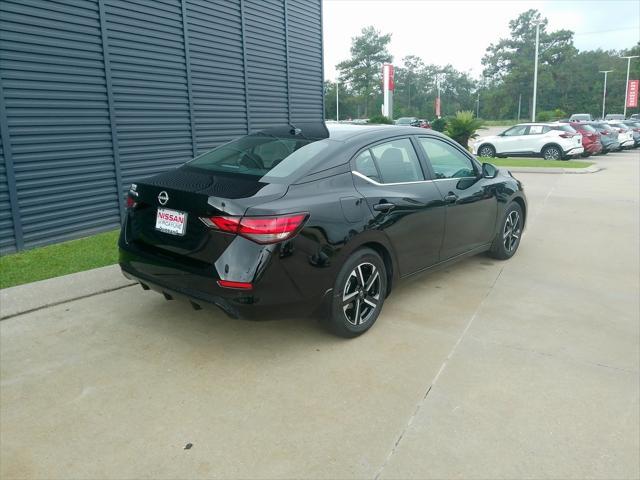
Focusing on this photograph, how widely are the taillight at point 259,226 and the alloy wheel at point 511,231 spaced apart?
3.45 meters

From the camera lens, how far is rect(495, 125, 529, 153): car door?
795 inches

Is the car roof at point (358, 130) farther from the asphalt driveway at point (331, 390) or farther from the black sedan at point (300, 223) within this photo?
the asphalt driveway at point (331, 390)

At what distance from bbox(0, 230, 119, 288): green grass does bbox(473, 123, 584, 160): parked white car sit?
675 inches

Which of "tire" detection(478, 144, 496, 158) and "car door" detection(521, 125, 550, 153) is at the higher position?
"car door" detection(521, 125, 550, 153)

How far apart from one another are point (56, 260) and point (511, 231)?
5118 mm

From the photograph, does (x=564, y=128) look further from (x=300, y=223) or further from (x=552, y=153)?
(x=300, y=223)

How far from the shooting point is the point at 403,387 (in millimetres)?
3260

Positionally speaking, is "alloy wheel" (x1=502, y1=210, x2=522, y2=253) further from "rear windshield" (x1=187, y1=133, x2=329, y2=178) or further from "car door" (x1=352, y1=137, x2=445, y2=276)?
"rear windshield" (x1=187, y1=133, x2=329, y2=178)

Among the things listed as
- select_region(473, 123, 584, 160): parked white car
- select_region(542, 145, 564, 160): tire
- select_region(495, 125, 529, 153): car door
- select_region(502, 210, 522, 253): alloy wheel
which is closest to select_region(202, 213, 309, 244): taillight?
select_region(502, 210, 522, 253): alloy wheel

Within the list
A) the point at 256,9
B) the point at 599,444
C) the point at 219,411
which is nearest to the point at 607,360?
the point at 599,444

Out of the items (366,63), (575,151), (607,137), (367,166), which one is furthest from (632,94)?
(367,166)

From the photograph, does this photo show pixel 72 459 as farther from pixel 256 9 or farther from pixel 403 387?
pixel 256 9

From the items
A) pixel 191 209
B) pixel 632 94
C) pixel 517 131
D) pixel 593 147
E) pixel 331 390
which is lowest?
pixel 331 390

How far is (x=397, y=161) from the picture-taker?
4.40 m
